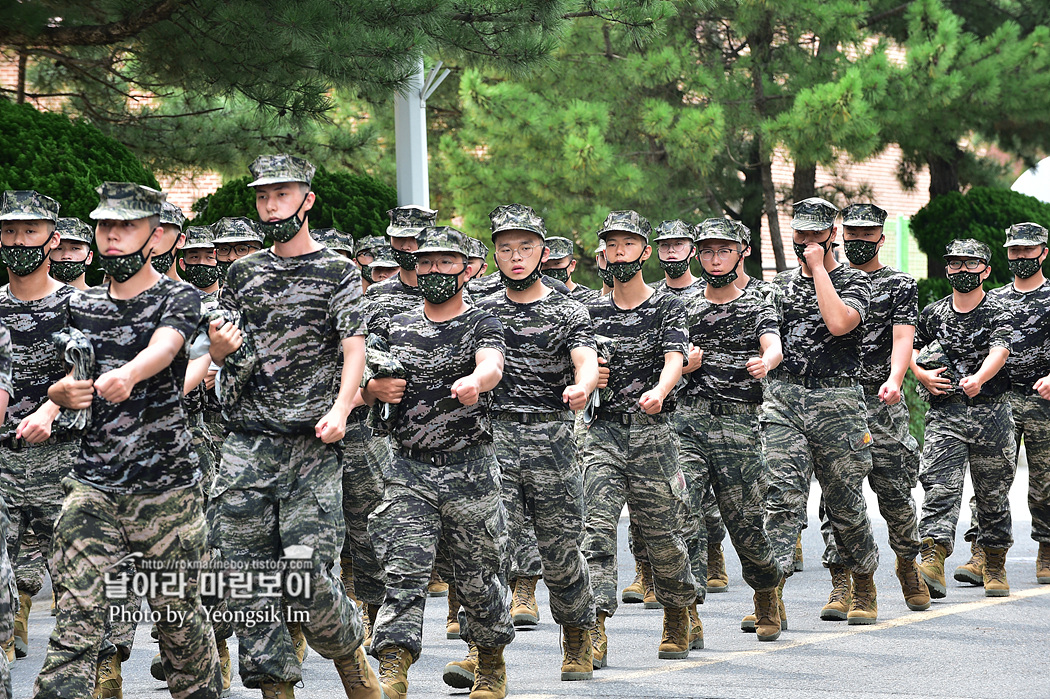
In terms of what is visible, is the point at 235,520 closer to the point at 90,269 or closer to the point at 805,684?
the point at 805,684

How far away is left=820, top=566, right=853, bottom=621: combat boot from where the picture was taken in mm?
9227

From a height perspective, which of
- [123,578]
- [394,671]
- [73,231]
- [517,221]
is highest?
[73,231]

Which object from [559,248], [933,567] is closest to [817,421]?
[933,567]

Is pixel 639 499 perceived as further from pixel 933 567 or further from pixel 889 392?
pixel 933 567

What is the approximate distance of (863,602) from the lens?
909cm

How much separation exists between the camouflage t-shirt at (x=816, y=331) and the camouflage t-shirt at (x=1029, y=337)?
6.19 ft

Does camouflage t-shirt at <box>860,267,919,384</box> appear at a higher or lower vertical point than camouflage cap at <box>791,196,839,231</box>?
lower

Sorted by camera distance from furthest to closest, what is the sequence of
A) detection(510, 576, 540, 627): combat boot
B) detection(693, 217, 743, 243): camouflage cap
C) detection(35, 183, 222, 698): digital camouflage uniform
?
1. detection(510, 576, 540, 627): combat boot
2. detection(693, 217, 743, 243): camouflage cap
3. detection(35, 183, 222, 698): digital camouflage uniform

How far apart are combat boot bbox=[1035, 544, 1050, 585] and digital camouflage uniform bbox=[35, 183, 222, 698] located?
6869mm

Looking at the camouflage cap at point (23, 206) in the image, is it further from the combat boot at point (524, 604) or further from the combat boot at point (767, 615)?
the combat boot at point (767, 615)

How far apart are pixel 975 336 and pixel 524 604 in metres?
3.79

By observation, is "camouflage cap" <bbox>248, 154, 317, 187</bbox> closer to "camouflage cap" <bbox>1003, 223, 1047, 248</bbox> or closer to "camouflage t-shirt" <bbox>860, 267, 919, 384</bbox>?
"camouflage t-shirt" <bbox>860, 267, 919, 384</bbox>

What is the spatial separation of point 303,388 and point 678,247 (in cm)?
377

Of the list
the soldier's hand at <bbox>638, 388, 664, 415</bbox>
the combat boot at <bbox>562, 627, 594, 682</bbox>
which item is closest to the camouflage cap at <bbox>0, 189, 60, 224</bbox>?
the soldier's hand at <bbox>638, 388, 664, 415</bbox>
